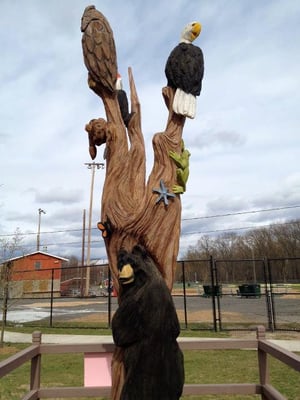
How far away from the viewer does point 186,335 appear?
27.5 feet

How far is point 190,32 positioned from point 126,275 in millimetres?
2301

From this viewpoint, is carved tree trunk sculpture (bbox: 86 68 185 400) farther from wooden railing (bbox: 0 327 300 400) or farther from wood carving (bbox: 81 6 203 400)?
wooden railing (bbox: 0 327 300 400)

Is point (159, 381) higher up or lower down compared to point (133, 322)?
lower down

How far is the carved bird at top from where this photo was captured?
9.93 feet

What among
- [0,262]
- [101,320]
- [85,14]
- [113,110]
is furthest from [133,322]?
[101,320]

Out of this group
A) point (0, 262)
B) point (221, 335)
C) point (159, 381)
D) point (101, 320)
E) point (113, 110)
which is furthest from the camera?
point (101, 320)

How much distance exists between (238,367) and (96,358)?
11.8 feet

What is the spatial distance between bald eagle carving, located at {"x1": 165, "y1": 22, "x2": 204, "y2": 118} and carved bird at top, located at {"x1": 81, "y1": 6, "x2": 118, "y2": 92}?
528 mm

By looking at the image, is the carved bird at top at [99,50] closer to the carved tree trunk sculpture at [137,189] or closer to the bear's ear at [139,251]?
the carved tree trunk sculpture at [137,189]

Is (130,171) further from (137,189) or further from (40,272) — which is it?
(40,272)

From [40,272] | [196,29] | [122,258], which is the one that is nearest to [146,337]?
[122,258]

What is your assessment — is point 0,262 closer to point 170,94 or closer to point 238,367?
point 238,367

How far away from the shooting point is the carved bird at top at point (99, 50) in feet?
9.93

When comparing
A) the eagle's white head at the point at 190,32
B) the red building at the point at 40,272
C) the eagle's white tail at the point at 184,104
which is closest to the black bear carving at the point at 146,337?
the eagle's white tail at the point at 184,104
